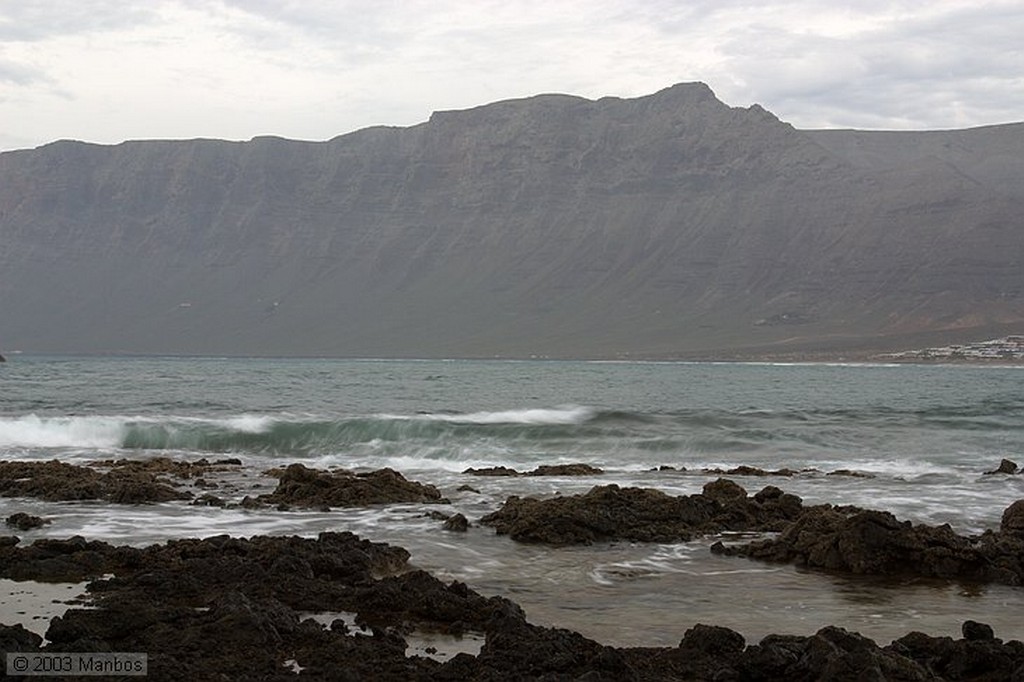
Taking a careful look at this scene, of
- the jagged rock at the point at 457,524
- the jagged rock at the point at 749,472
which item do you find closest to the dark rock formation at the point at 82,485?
the jagged rock at the point at 457,524

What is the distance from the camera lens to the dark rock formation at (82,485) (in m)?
18.3

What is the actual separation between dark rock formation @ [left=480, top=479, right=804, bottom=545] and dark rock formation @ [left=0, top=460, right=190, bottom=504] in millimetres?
6333

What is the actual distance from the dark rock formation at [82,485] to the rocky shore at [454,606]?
312 cm

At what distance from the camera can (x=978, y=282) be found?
519 ft

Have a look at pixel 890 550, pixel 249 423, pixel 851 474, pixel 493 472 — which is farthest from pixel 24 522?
pixel 249 423

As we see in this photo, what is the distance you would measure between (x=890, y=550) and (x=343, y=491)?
367 inches

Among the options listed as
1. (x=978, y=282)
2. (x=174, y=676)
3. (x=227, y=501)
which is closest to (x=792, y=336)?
(x=978, y=282)

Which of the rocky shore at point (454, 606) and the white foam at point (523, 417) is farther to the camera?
the white foam at point (523, 417)

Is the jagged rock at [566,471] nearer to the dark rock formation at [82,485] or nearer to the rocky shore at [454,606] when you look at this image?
the rocky shore at [454,606]

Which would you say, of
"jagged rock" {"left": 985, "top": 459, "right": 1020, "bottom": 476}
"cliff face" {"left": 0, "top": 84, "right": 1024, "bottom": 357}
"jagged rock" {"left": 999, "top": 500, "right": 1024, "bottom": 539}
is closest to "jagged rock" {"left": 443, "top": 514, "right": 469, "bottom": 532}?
"jagged rock" {"left": 999, "top": 500, "right": 1024, "bottom": 539}

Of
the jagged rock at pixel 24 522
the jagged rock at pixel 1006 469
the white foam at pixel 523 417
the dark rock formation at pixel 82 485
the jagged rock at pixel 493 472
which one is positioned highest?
the jagged rock at pixel 24 522

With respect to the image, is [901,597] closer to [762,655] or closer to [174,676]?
[762,655]

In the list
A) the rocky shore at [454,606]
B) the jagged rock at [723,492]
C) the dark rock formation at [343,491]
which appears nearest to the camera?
the rocky shore at [454,606]

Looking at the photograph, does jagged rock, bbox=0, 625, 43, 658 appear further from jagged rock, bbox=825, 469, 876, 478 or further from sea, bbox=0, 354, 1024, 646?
jagged rock, bbox=825, 469, 876, 478
